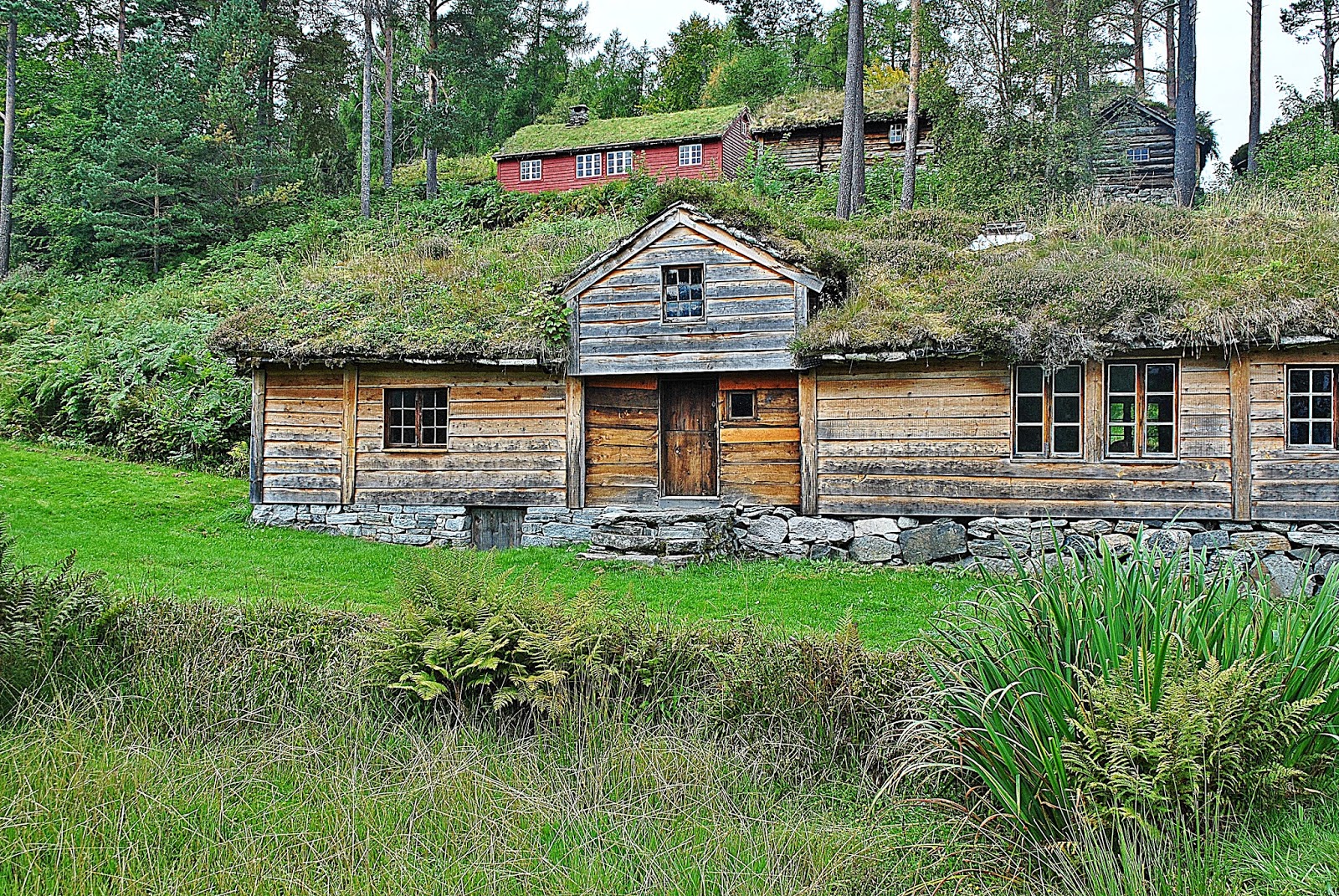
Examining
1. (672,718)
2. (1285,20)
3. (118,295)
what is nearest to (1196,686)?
(672,718)

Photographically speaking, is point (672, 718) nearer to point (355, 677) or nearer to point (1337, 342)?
point (355, 677)

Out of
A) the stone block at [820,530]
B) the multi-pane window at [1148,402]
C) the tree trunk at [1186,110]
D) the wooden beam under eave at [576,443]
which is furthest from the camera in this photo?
the tree trunk at [1186,110]

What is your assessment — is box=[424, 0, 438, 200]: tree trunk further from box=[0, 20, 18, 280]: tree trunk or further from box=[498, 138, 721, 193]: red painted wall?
box=[0, 20, 18, 280]: tree trunk

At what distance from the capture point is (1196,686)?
389 cm

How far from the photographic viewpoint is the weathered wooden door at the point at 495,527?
1525 cm

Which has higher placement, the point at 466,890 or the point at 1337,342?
the point at 1337,342

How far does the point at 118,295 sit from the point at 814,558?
23.3 m

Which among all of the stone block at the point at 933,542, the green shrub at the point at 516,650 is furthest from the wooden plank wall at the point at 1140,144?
the green shrub at the point at 516,650

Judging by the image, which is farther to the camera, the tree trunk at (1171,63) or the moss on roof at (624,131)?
the moss on roof at (624,131)

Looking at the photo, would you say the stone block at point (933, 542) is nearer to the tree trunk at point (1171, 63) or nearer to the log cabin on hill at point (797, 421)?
the log cabin on hill at point (797, 421)

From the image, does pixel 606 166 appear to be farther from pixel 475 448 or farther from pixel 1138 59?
pixel 475 448

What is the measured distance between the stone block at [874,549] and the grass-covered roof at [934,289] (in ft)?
9.08

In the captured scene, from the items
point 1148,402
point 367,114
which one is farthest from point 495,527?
point 367,114

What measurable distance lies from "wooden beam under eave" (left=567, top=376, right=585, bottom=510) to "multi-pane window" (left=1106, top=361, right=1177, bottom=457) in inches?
306
